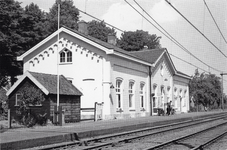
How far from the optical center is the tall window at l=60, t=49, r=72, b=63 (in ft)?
86.9

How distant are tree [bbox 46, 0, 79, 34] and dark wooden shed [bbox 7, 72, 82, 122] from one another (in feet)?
76.4

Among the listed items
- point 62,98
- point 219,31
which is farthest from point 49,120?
point 219,31

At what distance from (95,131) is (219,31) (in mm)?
11092

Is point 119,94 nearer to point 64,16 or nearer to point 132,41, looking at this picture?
point 64,16

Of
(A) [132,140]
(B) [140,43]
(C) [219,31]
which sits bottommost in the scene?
(A) [132,140]

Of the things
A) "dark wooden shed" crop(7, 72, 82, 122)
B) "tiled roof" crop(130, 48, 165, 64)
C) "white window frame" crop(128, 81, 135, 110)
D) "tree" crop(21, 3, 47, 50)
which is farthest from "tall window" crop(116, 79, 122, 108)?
"tree" crop(21, 3, 47, 50)

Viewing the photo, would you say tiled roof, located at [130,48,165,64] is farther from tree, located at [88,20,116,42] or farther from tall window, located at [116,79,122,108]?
tree, located at [88,20,116,42]

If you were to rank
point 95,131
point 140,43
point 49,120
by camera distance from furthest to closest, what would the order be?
point 140,43 → point 49,120 → point 95,131

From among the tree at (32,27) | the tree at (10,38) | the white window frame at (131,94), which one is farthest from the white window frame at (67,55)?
the tree at (32,27)

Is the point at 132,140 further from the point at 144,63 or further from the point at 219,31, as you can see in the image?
the point at 144,63

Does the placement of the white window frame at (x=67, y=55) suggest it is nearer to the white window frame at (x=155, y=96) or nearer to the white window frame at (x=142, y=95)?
the white window frame at (x=142, y=95)

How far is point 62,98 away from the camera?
67.8 feet

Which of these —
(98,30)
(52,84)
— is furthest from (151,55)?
(98,30)

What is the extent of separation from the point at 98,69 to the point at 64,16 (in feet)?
82.1
